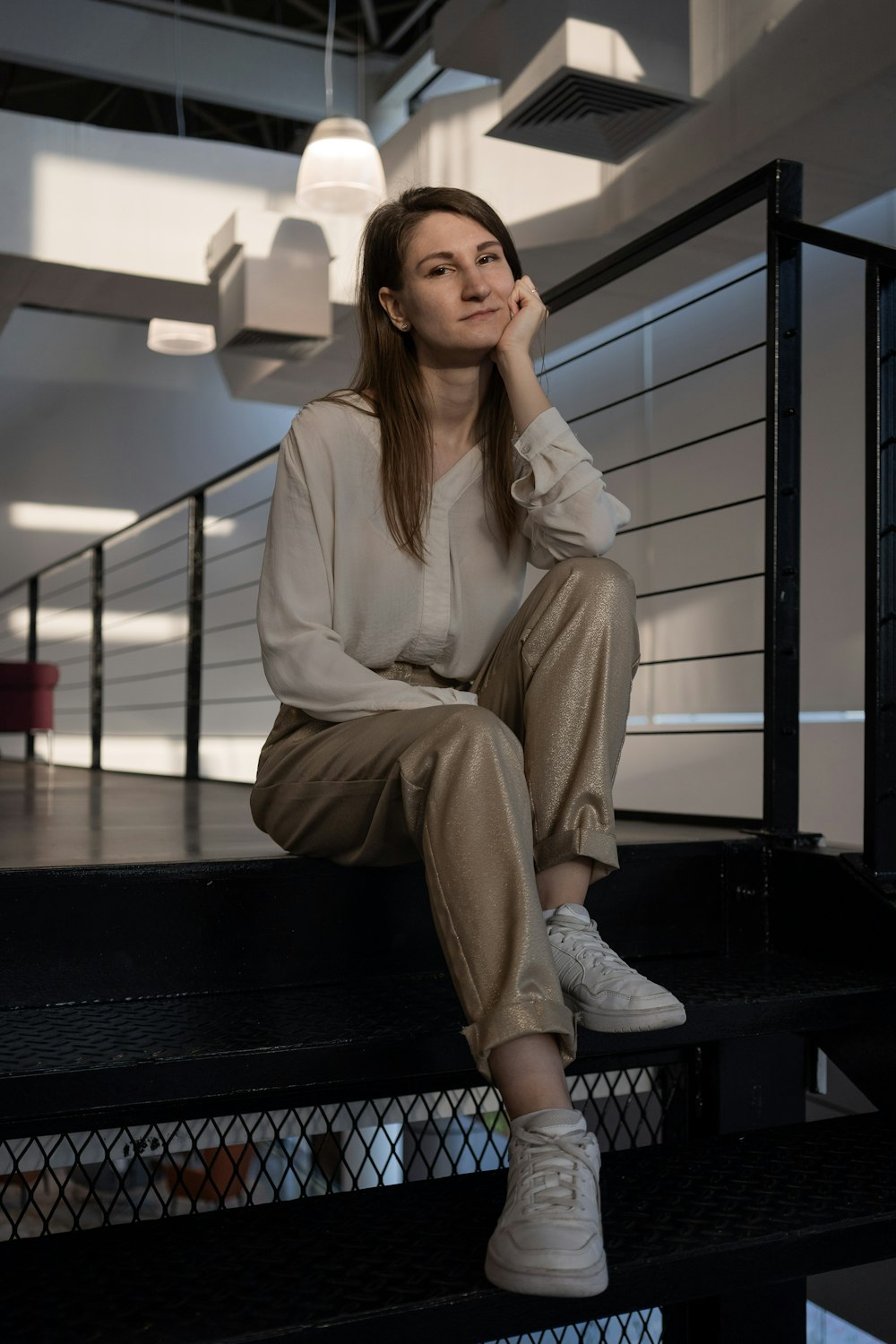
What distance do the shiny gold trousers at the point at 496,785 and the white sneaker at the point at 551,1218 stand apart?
0.08 metres

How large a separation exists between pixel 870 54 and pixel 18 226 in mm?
3180

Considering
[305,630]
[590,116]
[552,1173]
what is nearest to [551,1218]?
[552,1173]

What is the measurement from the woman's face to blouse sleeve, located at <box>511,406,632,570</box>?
16 centimetres

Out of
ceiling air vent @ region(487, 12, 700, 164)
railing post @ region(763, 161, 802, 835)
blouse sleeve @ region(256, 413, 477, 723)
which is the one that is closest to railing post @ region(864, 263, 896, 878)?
railing post @ region(763, 161, 802, 835)

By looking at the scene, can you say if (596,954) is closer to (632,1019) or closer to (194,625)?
(632,1019)

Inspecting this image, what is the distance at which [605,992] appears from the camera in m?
1.17

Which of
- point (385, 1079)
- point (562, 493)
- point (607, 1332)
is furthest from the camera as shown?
point (607, 1332)

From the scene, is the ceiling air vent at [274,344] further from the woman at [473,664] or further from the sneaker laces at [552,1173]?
the sneaker laces at [552,1173]

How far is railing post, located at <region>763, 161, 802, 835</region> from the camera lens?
1.67 metres

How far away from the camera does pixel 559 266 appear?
466 centimetres

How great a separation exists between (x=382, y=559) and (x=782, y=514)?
0.60 meters

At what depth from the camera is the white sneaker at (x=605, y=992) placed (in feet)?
3.83

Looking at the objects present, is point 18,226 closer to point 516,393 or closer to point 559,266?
point 559,266

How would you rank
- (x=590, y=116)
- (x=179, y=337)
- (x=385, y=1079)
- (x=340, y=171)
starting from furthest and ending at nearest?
(x=179, y=337)
(x=340, y=171)
(x=590, y=116)
(x=385, y=1079)
